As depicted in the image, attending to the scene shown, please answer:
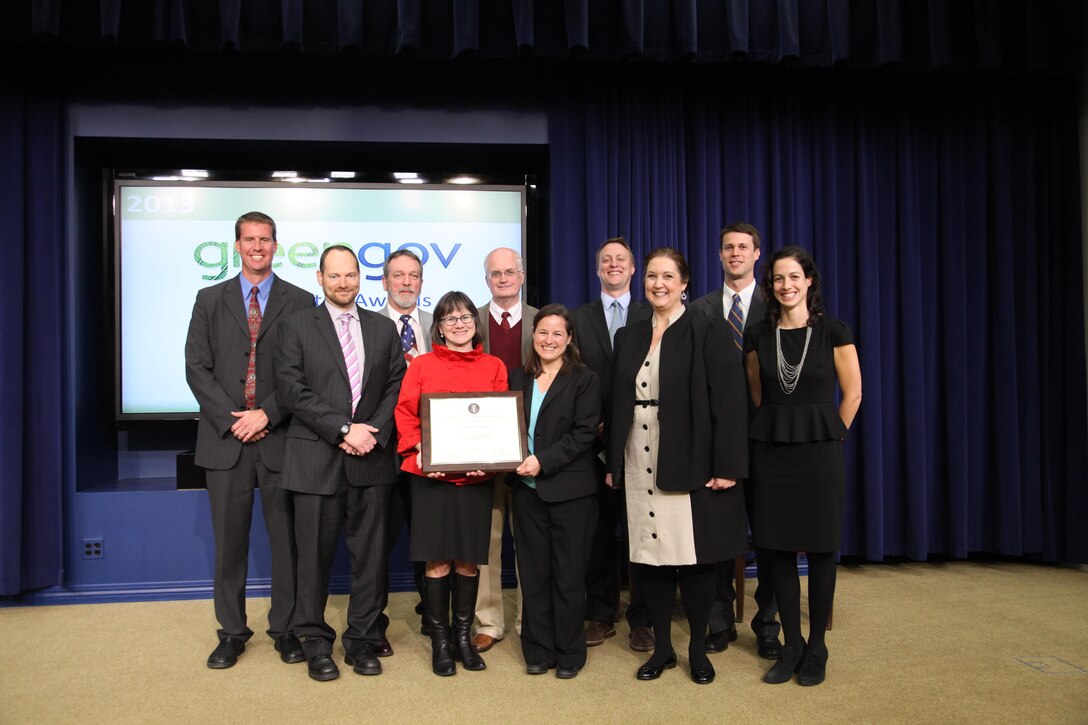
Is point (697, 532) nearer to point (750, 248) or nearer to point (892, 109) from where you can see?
point (750, 248)

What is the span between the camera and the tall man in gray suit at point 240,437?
295 centimetres

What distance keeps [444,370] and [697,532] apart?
108 cm

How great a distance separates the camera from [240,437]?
292 centimetres

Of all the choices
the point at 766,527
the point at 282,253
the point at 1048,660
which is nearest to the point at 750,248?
the point at 766,527

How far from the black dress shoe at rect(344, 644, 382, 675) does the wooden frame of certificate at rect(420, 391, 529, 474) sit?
0.79 m

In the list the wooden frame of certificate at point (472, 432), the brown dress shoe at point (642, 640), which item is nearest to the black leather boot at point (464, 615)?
the wooden frame of certificate at point (472, 432)

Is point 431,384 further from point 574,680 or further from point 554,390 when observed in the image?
point 574,680

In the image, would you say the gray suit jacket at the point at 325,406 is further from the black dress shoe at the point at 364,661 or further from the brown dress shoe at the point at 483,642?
the brown dress shoe at the point at 483,642

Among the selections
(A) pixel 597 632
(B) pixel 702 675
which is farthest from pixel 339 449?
(B) pixel 702 675

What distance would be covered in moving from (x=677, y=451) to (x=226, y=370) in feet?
5.78

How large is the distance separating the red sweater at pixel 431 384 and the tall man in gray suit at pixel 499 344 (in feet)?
0.97

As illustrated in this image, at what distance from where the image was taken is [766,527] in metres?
2.73

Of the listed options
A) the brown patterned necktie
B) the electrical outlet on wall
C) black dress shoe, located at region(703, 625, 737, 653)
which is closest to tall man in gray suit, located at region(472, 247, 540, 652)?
black dress shoe, located at region(703, 625, 737, 653)

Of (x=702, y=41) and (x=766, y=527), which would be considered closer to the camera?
(x=766, y=527)
